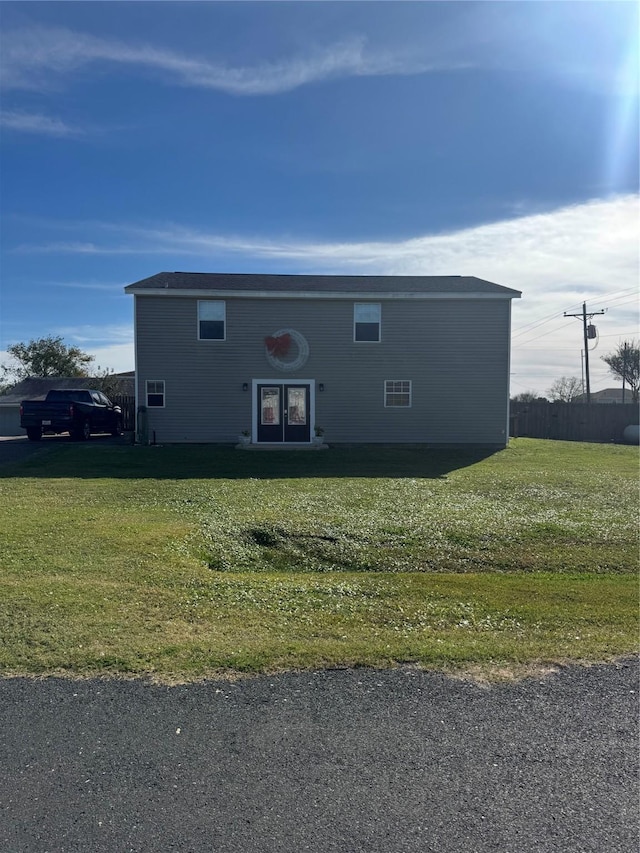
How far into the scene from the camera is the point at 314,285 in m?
20.1

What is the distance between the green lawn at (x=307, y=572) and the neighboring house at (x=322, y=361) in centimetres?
696

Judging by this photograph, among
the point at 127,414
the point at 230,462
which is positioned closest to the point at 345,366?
the point at 230,462

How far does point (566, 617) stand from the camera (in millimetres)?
5141

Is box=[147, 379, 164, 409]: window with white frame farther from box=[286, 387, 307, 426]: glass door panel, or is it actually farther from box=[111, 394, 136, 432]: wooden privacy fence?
box=[111, 394, 136, 432]: wooden privacy fence

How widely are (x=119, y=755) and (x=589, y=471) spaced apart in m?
13.3

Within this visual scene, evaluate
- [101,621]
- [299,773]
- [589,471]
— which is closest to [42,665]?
[101,621]

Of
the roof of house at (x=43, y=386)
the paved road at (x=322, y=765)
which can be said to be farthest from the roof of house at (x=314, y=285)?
the roof of house at (x=43, y=386)

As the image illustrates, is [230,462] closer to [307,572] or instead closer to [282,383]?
[282,383]

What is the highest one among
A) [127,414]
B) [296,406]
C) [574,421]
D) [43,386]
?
[43,386]

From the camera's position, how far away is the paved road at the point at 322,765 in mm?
2535

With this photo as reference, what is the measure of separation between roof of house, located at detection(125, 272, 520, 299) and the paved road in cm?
1646

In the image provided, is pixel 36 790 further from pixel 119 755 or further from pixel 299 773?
pixel 299 773

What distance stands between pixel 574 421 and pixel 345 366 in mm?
12930

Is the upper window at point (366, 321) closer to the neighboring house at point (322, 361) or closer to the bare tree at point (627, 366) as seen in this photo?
the neighboring house at point (322, 361)
